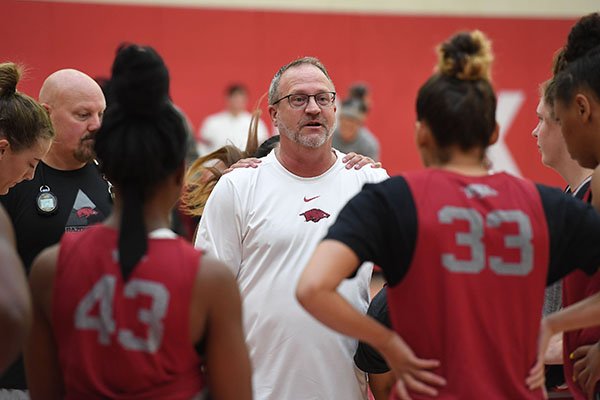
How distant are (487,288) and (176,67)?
10.6 meters

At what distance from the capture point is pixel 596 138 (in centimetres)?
298

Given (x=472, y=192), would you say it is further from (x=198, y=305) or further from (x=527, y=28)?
(x=527, y=28)

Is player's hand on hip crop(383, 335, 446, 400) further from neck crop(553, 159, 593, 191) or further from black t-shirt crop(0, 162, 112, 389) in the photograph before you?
black t-shirt crop(0, 162, 112, 389)

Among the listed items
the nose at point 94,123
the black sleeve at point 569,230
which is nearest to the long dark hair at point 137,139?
the black sleeve at point 569,230

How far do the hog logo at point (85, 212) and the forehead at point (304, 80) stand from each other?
1084 millimetres

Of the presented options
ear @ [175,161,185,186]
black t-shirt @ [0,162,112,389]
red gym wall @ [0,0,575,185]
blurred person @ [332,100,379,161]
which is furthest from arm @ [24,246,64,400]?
red gym wall @ [0,0,575,185]

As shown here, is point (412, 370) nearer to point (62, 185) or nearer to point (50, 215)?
point (50, 215)

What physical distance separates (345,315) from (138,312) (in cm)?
61

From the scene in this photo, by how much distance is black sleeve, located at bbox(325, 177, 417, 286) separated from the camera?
2531 mm

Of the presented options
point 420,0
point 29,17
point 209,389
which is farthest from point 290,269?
point 420,0

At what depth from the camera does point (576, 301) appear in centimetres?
305

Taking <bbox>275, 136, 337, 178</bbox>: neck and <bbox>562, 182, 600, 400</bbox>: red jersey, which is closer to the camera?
<bbox>562, 182, 600, 400</bbox>: red jersey

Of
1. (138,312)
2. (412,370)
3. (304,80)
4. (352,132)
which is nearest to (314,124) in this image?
(304,80)

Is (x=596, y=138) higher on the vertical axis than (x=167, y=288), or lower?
→ higher
